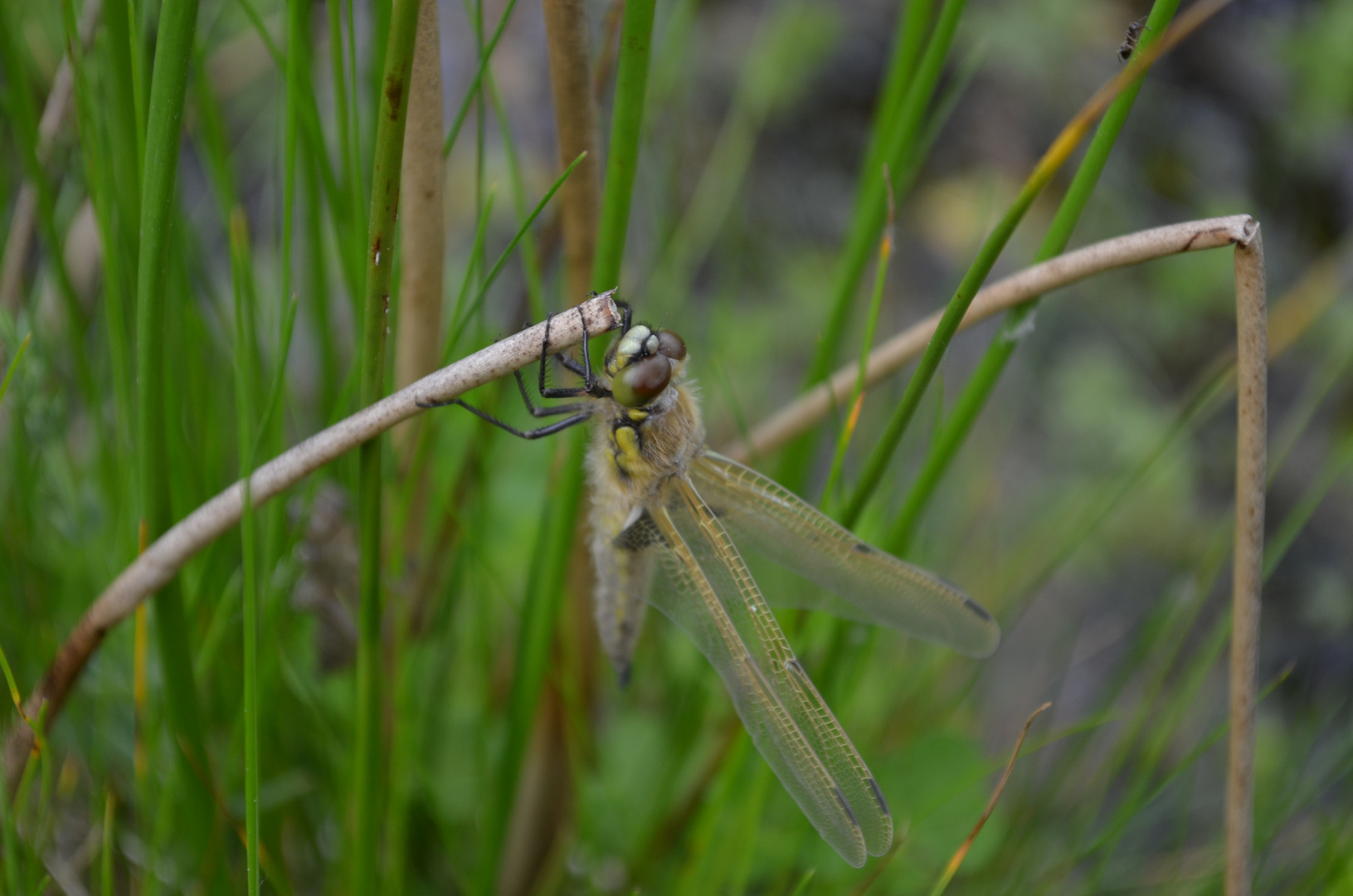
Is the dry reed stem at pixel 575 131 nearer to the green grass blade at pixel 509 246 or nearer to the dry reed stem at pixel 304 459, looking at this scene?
the green grass blade at pixel 509 246

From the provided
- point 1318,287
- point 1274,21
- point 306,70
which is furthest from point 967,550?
point 1274,21

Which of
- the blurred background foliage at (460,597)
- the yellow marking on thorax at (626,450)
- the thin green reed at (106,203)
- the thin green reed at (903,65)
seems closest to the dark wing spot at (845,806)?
the blurred background foliage at (460,597)

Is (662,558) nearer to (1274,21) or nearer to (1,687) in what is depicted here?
(1,687)

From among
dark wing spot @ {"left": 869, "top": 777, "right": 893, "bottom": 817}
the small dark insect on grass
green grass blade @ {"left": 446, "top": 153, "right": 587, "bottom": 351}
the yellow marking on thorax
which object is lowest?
dark wing spot @ {"left": 869, "top": 777, "right": 893, "bottom": 817}

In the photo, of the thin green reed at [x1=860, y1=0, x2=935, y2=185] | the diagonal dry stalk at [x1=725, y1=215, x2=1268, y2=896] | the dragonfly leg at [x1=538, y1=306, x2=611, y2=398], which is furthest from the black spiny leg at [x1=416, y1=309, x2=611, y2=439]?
the thin green reed at [x1=860, y1=0, x2=935, y2=185]

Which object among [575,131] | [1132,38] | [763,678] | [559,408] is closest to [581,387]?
[559,408]

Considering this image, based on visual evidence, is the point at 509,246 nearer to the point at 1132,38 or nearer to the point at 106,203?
the point at 106,203

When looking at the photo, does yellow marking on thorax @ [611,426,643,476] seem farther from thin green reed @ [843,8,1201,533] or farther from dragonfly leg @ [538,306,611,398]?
thin green reed @ [843,8,1201,533]
